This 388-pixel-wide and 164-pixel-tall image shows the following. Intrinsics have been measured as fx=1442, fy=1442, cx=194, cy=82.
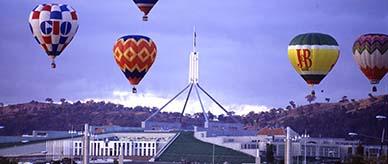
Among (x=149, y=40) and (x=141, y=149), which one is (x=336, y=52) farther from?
(x=141, y=149)

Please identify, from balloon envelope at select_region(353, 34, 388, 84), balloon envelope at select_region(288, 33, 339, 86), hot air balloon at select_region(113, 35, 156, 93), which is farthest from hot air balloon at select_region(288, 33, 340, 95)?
hot air balloon at select_region(113, 35, 156, 93)

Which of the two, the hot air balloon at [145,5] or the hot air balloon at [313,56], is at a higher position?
the hot air balloon at [145,5]

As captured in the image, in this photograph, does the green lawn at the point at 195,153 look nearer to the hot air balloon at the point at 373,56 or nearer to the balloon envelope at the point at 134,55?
the balloon envelope at the point at 134,55

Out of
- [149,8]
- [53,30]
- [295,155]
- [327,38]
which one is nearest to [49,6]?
[53,30]

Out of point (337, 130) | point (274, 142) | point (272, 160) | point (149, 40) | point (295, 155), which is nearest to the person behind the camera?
point (149, 40)

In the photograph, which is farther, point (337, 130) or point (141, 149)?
point (337, 130)

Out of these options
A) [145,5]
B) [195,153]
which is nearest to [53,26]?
[145,5]

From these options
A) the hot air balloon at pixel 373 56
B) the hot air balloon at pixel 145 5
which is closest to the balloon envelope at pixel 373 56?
the hot air balloon at pixel 373 56

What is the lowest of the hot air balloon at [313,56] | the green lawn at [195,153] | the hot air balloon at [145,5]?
the green lawn at [195,153]

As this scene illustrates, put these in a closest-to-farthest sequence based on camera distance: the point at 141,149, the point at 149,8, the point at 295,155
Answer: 1. the point at 149,8
2. the point at 295,155
3. the point at 141,149
